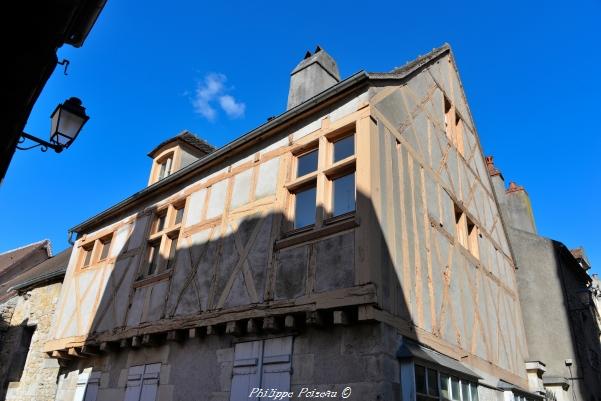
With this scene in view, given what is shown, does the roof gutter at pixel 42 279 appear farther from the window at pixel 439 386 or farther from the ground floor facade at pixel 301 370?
the window at pixel 439 386

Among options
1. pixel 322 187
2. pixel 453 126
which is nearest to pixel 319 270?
pixel 322 187

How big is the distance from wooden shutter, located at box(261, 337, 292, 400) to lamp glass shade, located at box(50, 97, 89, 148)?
9.83 feet

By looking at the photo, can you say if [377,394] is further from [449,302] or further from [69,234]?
[69,234]

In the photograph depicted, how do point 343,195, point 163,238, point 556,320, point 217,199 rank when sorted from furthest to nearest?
point 556,320
point 163,238
point 217,199
point 343,195

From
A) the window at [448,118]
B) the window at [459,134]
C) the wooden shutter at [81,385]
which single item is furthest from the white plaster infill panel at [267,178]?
the wooden shutter at [81,385]

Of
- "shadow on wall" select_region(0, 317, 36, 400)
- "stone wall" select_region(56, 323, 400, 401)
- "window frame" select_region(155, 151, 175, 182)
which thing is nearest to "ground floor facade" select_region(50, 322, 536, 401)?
"stone wall" select_region(56, 323, 400, 401)

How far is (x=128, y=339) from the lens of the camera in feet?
22.9

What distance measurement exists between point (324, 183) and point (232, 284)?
5.91ft

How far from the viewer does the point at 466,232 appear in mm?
7398

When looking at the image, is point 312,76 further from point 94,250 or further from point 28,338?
point 28,338

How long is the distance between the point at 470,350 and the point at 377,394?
9.11ft

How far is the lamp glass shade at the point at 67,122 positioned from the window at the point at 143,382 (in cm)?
397

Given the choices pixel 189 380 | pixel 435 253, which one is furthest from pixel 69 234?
pixel 435 253

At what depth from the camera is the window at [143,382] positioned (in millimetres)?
6340
